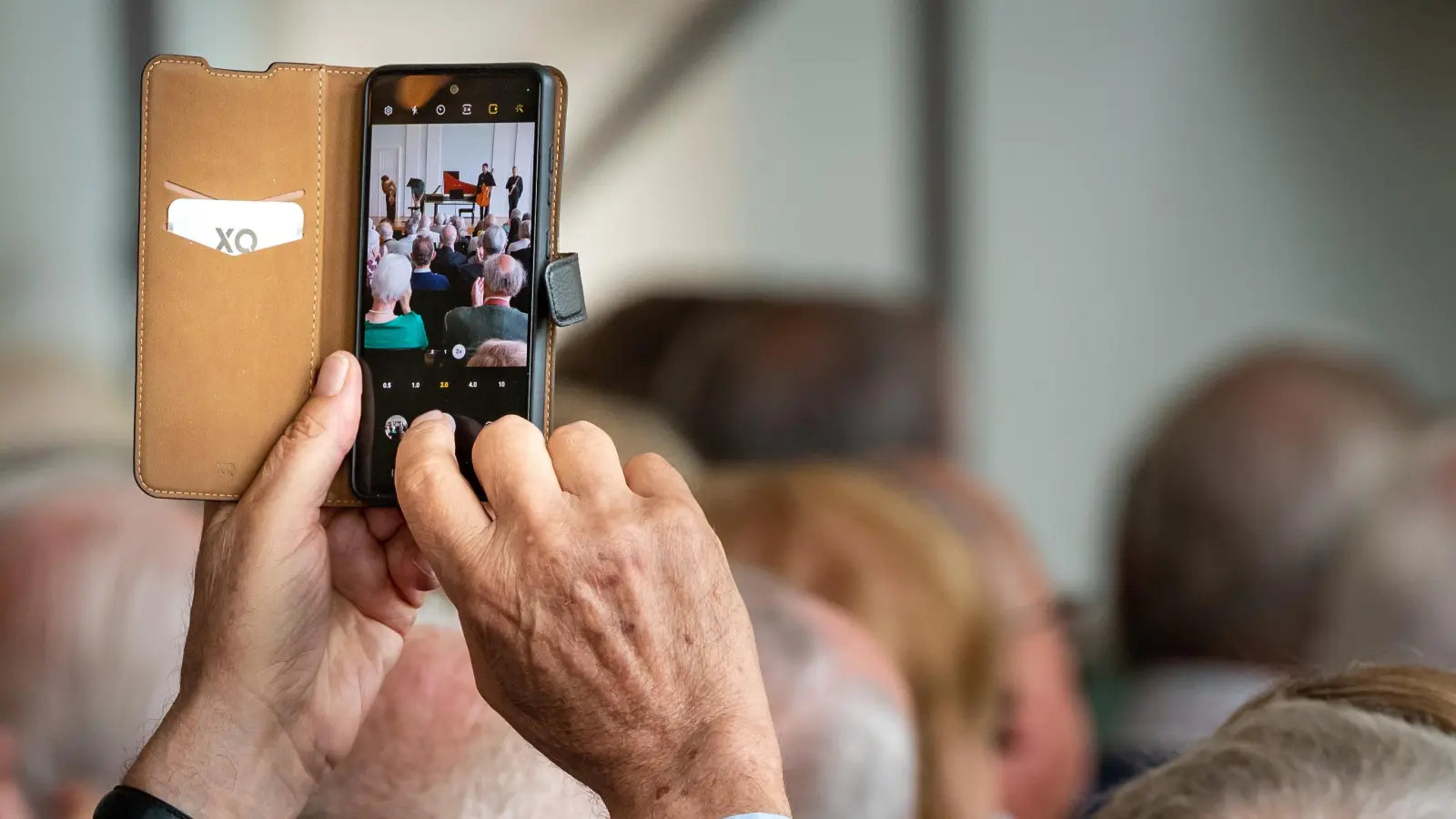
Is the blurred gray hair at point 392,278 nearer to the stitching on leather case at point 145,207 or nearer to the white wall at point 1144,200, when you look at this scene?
the stitching on leather case at point 145,207

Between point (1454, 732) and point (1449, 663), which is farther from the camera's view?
point (1449, 663)

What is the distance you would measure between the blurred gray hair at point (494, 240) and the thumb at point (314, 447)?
9 cm

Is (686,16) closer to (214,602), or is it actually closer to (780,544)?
(780,544)

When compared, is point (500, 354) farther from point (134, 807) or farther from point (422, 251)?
point (134, 807)

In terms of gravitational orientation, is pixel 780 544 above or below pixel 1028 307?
below

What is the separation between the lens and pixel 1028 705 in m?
0.78

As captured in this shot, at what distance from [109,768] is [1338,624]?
89 centimetres

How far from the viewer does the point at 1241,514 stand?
0.78 m

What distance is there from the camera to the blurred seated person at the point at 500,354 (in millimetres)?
536

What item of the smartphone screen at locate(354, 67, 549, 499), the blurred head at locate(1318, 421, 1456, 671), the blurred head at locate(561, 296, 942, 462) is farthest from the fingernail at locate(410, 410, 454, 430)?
the blurred head at locate(1318, 421, 1456, 671)

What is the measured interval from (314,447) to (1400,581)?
0.76m

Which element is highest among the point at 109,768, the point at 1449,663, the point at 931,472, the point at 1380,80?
the point at 1380,80

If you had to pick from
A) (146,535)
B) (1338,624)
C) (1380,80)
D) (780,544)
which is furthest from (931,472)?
(146,535)

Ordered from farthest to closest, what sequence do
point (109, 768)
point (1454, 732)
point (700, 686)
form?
1. point (109, 768)
2. point (1454, 732)
3. point (700, 686)
